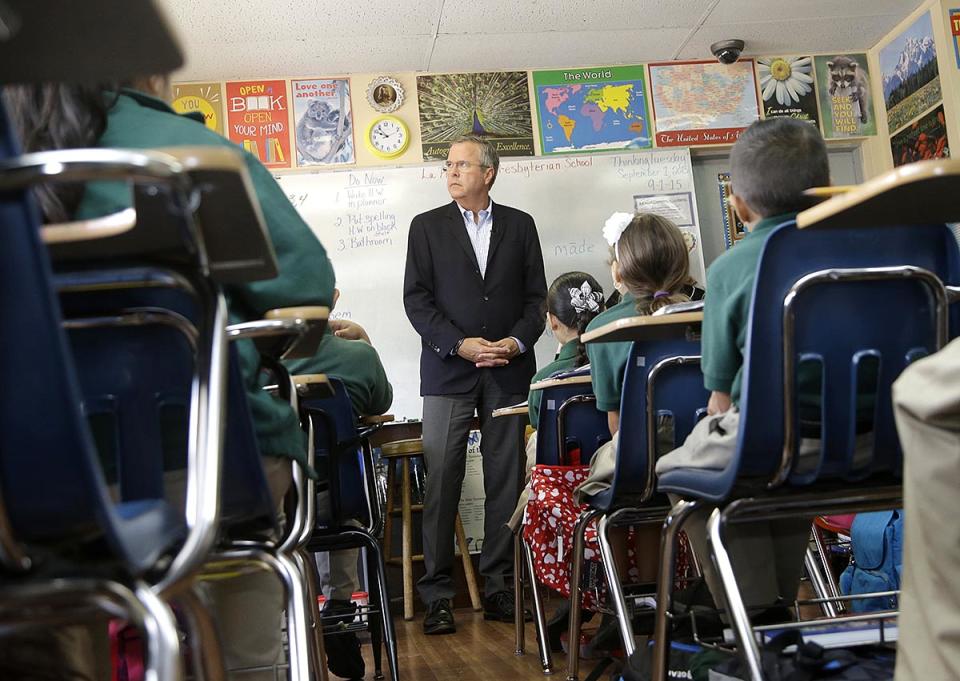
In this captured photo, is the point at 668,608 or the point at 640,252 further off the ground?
the point at 640,252

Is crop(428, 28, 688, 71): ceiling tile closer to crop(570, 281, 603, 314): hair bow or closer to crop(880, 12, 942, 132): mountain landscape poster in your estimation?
crop(880, 12, 942, 132): mountain landscape poster

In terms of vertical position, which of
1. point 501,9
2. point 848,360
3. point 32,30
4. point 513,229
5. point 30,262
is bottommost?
point 848,360

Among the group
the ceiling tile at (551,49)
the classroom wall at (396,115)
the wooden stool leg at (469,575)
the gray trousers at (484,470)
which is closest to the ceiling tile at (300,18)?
the ceiling tile at (551,49)

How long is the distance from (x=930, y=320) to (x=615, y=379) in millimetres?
914

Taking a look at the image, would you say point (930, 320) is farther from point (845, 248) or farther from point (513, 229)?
point (513, 229)

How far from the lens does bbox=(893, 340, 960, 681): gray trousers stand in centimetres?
91

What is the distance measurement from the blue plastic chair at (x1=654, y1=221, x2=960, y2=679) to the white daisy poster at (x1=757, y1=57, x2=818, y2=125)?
178 inches

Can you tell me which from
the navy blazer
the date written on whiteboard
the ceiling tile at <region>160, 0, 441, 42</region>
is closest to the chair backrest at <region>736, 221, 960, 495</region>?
the navy blazer

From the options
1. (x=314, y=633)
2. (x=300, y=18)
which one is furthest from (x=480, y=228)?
(x=314, y=633)

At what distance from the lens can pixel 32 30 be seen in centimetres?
64

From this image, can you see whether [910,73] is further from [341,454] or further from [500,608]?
[341,454]

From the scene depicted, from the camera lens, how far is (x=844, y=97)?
19.0ft

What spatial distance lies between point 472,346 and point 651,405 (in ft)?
7.51

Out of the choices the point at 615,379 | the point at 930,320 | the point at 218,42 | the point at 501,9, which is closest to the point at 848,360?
the point at 930,320
